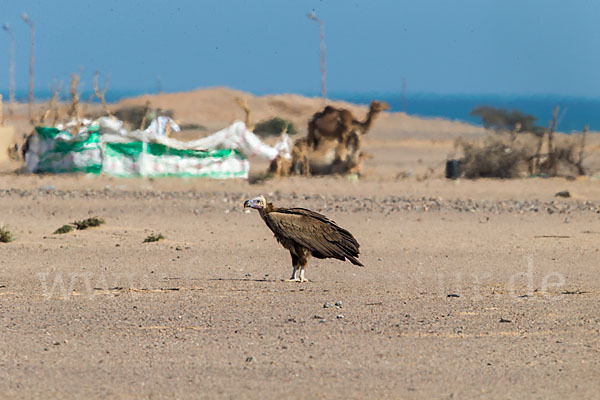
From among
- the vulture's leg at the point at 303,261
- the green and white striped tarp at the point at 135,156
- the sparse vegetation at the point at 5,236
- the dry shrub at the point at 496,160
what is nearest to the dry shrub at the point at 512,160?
the dry shrub at the point at 496,160

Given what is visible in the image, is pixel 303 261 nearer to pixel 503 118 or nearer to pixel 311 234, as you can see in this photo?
pixel 311 234

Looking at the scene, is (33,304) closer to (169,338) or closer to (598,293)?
(169,338)

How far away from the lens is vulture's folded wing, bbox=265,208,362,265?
1188 cm

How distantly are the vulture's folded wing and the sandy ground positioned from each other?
44 centimetres

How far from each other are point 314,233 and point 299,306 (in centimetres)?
117

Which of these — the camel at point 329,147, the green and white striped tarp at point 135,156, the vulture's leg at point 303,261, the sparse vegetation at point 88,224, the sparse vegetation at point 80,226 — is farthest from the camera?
the camel at point 329,147

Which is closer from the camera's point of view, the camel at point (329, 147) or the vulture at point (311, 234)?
the vulture at point (311, 234)

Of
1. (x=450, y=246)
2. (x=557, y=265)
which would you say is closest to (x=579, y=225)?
(x=450, y=246)

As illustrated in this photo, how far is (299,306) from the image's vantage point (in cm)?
1091

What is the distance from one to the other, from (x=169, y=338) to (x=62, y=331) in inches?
38.3

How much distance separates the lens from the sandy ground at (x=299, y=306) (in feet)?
25.5

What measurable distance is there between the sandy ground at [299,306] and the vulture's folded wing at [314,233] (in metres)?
0.44

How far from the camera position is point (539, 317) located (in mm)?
10398

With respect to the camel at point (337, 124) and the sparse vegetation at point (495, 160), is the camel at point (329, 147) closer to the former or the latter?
the camel at point (337, 124)
